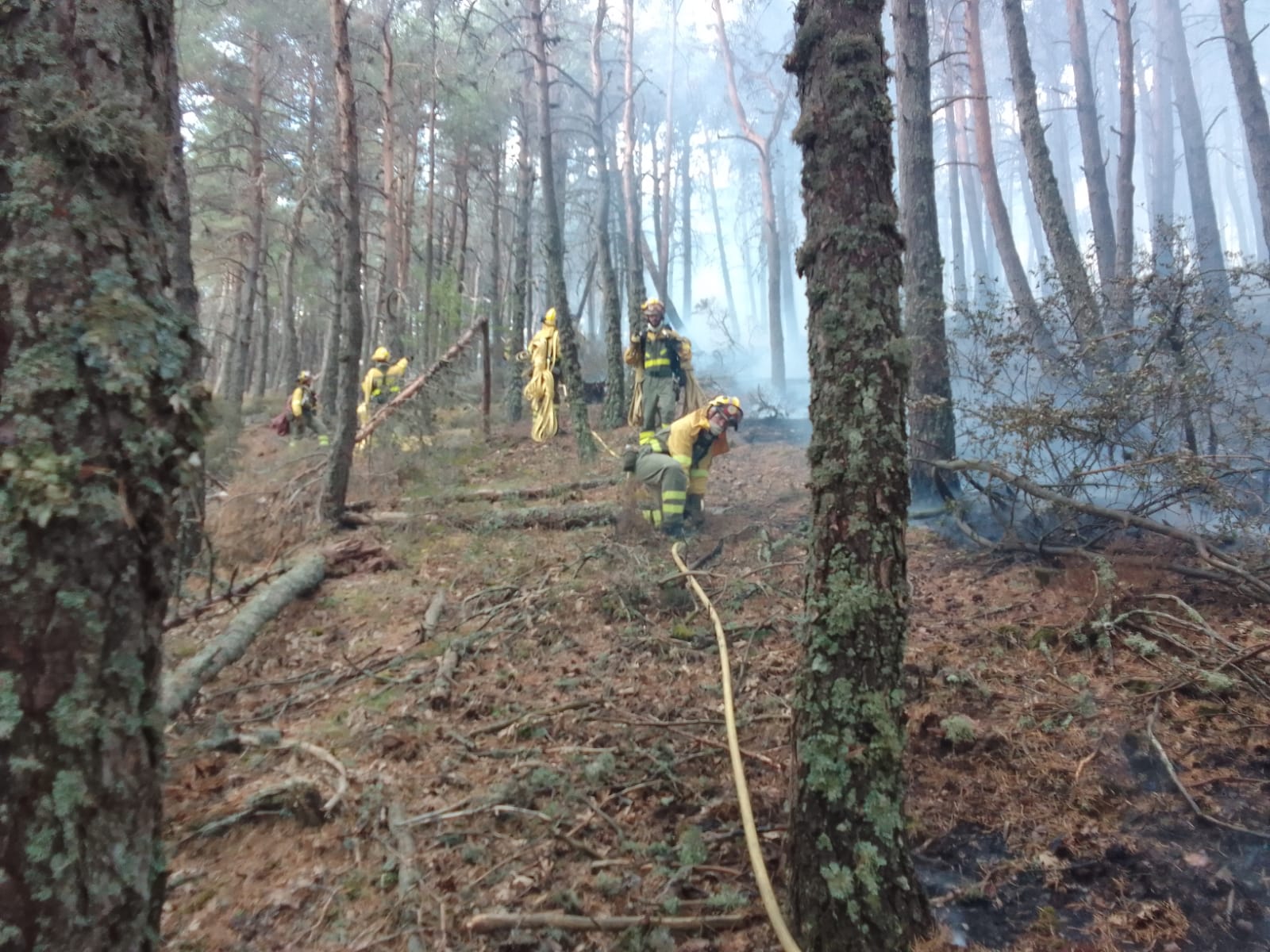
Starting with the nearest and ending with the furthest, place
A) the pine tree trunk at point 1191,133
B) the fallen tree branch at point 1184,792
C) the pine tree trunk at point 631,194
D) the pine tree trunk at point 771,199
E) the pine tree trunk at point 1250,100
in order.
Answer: the fallen tree branch at point 1184,792
the pine tree trunk at point 1250,100
the pine tree trunk at point 631,194
the pine tree trunk at point 1191,133
the pine tree trunk at point 771,199

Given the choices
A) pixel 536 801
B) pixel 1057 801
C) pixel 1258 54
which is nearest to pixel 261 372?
pixel 536 801

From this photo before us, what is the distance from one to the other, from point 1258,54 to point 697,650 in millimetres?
64401

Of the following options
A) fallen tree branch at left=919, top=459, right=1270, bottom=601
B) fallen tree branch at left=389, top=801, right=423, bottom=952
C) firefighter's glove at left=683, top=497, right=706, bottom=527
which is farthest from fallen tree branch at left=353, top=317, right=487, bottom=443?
fallen tree branch at left=389, top=801, right=423, bottom=952

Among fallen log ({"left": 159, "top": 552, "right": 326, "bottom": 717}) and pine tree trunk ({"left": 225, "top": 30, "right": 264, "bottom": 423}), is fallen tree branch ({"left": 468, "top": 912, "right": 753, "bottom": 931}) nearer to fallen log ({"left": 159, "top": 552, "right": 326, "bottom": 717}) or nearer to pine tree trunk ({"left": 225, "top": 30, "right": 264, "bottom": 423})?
fallen log ({"left": 159, "top": 552, "right": 326, "bottom": 717})

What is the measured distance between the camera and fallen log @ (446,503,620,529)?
Answer: 8219 mm

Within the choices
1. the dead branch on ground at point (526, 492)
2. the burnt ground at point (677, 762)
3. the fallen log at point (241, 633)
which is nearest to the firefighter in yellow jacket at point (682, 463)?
the burnt ground at point (677, 762)

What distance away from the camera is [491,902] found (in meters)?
2.75

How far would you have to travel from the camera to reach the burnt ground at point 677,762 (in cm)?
264

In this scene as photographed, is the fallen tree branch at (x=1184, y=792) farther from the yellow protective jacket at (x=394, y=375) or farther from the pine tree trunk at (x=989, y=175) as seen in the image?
the yellow protective jacket at (x=394, y=375)

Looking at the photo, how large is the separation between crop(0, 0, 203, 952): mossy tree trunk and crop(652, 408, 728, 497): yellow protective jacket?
594cm

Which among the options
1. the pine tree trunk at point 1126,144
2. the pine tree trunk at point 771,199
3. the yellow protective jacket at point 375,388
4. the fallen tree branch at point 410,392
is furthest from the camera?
the pine tree trunk at point 771,199

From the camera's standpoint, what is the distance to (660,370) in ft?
31.0

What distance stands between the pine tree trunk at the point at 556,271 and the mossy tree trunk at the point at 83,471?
9.59 m

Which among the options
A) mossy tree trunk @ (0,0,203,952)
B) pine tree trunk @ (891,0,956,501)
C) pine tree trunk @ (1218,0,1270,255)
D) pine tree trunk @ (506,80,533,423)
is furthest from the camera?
pine tree trunk @ (506,80,533,423)
